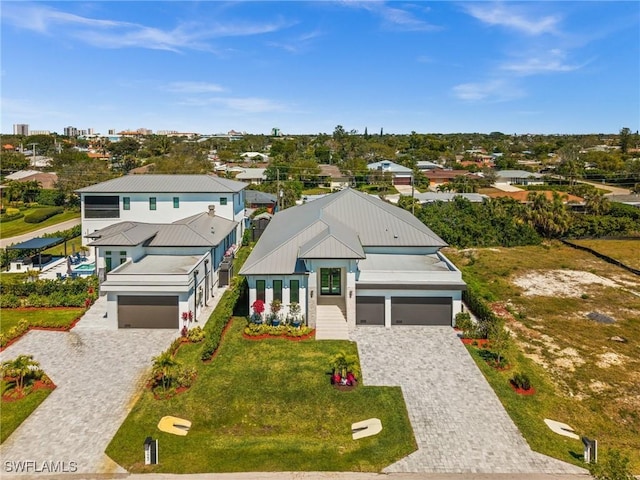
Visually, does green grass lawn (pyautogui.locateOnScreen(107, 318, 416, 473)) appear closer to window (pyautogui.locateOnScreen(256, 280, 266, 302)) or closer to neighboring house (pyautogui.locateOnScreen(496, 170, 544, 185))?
window (pyautogui.locateOnScreen(256, 280, 266, 302))

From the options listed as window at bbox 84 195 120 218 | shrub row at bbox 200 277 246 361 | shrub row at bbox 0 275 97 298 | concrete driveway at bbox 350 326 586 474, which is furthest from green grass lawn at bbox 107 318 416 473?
window at bbox 84 195 120 218

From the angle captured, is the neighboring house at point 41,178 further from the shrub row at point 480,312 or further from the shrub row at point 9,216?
the shrub row at point 480,312

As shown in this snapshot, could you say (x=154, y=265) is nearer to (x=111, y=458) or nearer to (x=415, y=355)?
(x=111, y=458)

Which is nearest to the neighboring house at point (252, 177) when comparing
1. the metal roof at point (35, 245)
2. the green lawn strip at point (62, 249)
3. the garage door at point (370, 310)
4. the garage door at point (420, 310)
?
the green lawn strip at point (62, 249)

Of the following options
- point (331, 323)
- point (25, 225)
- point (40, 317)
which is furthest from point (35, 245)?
point (331, 323)

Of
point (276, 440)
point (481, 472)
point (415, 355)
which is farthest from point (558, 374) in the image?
point (276, 440)

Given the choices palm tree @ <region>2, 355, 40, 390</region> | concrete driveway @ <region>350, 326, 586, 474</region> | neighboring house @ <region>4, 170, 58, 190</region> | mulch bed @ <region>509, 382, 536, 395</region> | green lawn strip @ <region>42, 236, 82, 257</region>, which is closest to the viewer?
concrete driveway @ <region>350, 326, 586, 474</region>

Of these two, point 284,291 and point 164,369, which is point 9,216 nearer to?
point 284,291
